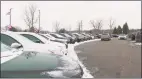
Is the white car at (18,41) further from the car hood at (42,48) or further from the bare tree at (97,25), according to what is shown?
the bare tree at (97,25)

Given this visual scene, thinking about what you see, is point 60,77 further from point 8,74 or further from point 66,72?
point 8,74

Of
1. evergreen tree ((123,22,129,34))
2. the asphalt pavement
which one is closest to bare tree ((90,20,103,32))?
evergreen tree ((123,22,129,34))

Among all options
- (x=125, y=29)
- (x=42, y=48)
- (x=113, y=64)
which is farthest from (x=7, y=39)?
(x=125, y=29)

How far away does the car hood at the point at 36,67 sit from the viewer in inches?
167

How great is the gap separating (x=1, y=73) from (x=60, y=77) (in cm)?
83

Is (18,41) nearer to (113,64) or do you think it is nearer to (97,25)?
(113,64)

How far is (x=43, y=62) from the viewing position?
4703mm

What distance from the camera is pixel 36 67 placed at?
4.41 metres

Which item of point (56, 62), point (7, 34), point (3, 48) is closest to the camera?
point (56, 62)

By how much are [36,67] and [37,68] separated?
0.03 meters

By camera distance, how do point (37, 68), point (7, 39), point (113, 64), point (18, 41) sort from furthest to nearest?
point (113, 64) → point (18, 41) → point (7, 39) → point (37, 68)

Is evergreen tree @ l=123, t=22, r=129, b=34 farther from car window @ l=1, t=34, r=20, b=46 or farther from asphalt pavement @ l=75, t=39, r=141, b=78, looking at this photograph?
car window @ l=1, t=34, r=20, b=46

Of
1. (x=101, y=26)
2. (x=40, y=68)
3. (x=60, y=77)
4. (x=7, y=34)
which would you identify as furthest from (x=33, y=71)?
(x=101, y=26)

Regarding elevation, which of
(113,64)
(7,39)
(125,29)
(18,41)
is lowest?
(125,29)
